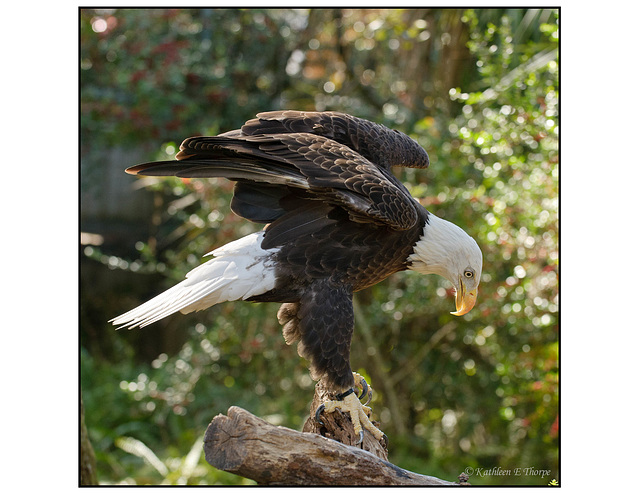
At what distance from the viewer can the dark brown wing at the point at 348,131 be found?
2.55 meters

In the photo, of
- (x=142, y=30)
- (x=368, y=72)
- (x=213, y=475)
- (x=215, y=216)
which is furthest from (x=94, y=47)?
(x=213, y=475)

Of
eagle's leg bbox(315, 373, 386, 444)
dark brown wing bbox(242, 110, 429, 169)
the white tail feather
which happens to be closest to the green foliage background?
dark brown wing bbox(242, 110, 429, 169)

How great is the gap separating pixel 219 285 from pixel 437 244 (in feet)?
3.01

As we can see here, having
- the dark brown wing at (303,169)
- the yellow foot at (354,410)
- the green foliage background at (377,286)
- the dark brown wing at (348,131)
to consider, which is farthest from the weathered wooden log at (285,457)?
the green foliage background at (377,286)

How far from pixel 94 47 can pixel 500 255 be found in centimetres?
400

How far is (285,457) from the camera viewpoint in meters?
2.21

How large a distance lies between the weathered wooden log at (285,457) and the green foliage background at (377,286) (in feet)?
6.35

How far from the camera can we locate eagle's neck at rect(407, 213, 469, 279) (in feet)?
8.41

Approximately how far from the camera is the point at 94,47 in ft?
18.3

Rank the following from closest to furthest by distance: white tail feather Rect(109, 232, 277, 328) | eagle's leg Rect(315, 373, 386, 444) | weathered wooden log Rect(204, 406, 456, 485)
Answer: weathered wooden log Rect(204, 406, 456, 485) < white tail feather Rect(109, 232, 277, 328) < eagle's leg Rect(315, 373, 386, 444)

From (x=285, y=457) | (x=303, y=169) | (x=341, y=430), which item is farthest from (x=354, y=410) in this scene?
(x=303, y=169)

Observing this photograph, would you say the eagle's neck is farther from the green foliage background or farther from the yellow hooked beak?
the green foliage background

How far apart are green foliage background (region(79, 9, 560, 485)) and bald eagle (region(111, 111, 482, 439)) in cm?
150

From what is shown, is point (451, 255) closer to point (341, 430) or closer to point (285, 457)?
point (341, 430)
